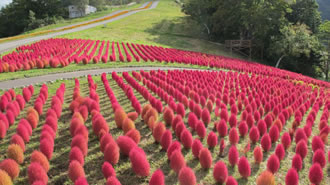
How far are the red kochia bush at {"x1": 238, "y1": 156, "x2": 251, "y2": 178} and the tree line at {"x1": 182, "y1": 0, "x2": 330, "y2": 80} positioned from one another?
28.2 meters

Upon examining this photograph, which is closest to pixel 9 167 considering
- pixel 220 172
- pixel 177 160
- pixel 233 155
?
pixel 177 160

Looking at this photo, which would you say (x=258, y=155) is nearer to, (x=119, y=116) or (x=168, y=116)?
(x=168, y=116)

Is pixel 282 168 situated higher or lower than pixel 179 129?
lower

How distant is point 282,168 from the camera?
550 centimetres

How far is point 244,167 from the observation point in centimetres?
480

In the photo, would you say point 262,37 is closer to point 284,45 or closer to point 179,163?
point 284,45

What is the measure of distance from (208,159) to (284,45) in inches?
1123

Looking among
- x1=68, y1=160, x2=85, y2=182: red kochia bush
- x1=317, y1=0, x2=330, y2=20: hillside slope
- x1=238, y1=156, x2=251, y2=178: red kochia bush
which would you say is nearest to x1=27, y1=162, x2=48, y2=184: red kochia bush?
x1=68, y1=160, x2=85, y2=182: red kochia bush

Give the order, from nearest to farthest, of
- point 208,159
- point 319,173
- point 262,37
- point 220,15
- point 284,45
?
point 319,173 → point 208,159 → point 284,45 → point 262,37 → point 220,15

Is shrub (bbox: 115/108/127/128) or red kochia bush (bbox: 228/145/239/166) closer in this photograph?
red kochia bush (bbox: 228/145/239/166)

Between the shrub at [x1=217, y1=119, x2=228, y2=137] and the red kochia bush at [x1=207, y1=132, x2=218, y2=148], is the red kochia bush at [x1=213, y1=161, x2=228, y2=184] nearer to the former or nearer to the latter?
the red kochia bush at [x1=207, y1=132, x2=218, y2=148]

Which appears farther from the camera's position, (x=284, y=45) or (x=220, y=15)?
(x=220, y=15)

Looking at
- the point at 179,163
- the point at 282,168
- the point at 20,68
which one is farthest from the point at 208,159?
the point at 20,68

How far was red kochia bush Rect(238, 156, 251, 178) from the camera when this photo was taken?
4.77 m
